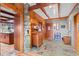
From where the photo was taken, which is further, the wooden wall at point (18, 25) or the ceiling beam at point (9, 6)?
the wooden wall at point (18, 25)

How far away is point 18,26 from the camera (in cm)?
221

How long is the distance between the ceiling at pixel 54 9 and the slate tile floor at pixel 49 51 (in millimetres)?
522

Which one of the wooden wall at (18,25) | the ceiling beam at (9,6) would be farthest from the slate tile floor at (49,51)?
the ceiling beam at (9,6)

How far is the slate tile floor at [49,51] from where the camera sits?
6.68 ft

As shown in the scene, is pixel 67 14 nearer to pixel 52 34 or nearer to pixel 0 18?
pixel 52 34

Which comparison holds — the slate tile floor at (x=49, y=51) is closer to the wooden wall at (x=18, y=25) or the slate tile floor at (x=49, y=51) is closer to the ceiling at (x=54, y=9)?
the wooden wall at (x=18, y=25)

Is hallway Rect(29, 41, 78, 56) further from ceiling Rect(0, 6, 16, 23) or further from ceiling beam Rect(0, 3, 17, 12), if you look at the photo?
ceiling beam Rect(0, 3, 17, 12)

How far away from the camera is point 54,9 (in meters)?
2.17

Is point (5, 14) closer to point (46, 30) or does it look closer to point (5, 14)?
point (5, 14)

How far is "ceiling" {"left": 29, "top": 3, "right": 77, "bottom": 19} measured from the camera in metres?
2.06

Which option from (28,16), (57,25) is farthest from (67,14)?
(28,16)

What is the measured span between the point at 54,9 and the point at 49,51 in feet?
2.59

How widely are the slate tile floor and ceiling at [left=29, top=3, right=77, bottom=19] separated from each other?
52 cm

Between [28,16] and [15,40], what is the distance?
540mm
